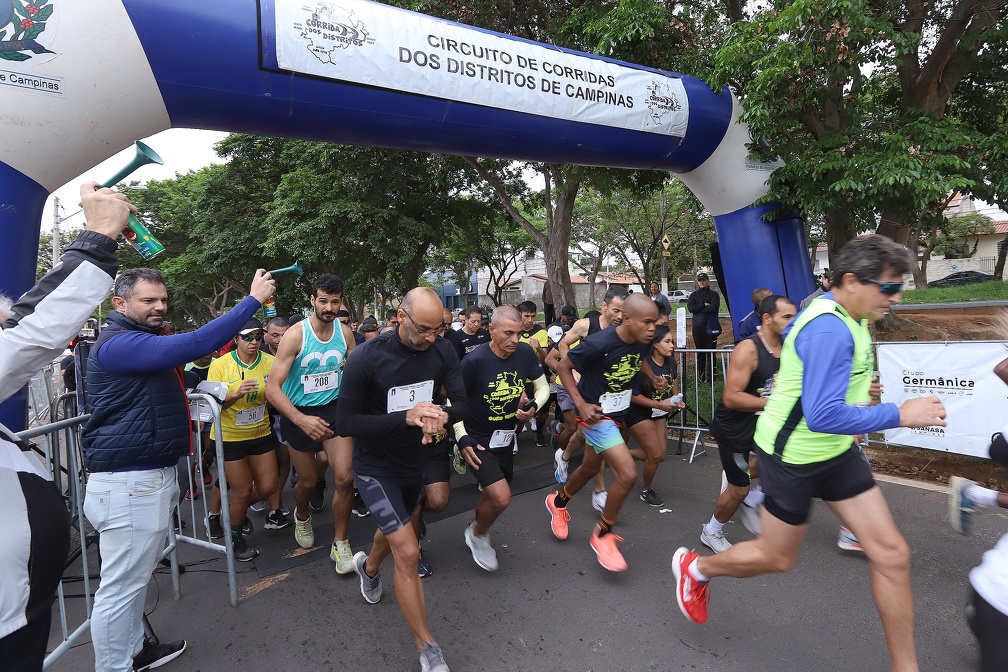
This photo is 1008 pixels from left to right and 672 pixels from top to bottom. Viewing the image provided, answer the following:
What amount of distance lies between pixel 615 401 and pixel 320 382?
231cm

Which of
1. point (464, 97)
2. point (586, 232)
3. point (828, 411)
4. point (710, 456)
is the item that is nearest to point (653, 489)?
point (710, 456)

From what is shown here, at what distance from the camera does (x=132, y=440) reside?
8.48 ft

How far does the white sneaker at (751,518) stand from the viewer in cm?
398

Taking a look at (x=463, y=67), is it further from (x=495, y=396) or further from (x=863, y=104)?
(x=863, y=104)

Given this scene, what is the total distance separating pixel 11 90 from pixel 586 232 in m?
27.9

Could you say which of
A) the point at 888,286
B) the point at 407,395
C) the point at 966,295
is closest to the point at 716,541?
the point at 888,286

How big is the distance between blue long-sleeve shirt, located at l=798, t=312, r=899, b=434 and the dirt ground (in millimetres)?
3107

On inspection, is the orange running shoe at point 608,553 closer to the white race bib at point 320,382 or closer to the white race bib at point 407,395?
the white race bib at point 407,395

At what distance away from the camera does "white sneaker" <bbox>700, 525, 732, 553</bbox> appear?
383 centimetres

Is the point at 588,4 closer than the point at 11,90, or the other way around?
the point at 11,90

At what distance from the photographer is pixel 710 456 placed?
251 inches

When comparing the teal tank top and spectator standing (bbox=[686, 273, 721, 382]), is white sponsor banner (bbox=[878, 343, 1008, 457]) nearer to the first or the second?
the teal tank top

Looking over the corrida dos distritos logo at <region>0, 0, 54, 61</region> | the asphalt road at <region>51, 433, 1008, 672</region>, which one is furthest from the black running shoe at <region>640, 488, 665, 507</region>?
the corrida dos distritos logo at <region>0, 0, 54, 61</region>

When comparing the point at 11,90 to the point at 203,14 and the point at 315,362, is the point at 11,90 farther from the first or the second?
the point at 315,362
